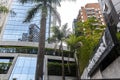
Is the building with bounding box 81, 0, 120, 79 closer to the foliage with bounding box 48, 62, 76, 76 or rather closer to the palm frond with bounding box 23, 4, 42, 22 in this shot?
the palm frond with bounding box 23, 4, 42, 22

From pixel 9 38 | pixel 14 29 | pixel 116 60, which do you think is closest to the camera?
pixel 116 60

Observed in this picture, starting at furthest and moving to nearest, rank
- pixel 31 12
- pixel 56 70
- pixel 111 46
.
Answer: pixel 56 70
pixel 31 12
pixel 111 46

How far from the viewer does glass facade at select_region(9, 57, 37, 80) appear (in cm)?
3037

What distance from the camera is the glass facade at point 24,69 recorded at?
99.6 feet

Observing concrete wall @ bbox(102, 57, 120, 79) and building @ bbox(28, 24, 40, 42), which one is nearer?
concrete wall @ bbox(102, 57, 120, 79)

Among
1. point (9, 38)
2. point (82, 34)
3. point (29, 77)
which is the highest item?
point (9, 38)

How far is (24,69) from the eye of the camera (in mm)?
33688

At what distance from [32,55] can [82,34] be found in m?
13.3

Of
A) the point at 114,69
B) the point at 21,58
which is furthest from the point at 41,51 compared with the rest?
the point at 21,58

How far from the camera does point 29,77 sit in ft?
99.9

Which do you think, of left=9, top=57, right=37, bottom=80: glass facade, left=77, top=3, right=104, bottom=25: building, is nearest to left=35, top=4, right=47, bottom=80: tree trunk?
left=9, top=57, right=37, bottom=80: glass facade

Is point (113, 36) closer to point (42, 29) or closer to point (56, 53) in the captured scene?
point (42, 29)

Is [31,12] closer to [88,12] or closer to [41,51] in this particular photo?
[41,51]

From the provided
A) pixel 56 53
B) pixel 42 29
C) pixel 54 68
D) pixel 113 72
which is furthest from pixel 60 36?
pixel 113 72
